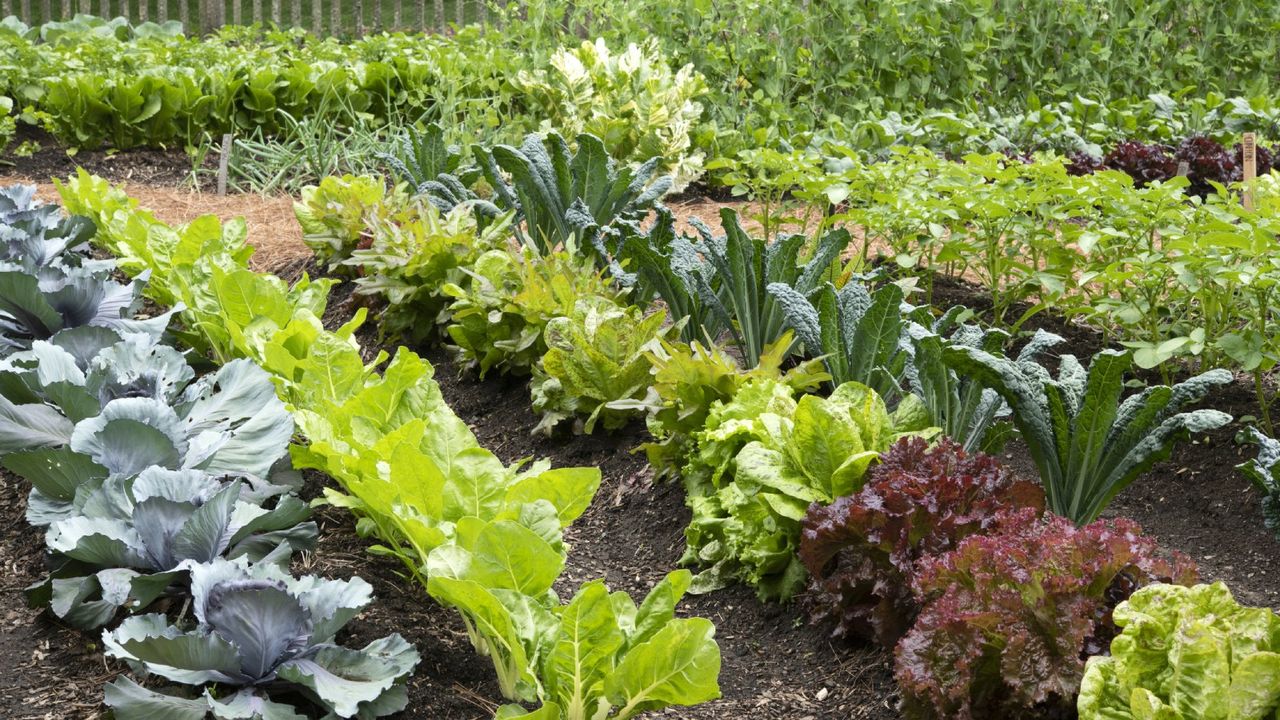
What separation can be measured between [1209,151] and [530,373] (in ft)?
12.7

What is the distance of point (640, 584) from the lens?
306 cm

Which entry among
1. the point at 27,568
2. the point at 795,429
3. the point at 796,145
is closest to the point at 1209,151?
the point at 796,145

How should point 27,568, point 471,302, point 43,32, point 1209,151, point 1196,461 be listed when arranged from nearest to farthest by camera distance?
point 27,568, point 1196,461, point 471,302, point 1209,151, point 43,32

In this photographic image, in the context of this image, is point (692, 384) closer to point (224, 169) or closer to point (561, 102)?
point (561, 102)

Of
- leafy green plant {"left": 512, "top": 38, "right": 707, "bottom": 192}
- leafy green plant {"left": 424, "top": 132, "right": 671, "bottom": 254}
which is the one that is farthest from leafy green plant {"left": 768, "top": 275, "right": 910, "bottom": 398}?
leafy green plant {"left": 512, "top": 38, "right": 707, "bottom": 192}

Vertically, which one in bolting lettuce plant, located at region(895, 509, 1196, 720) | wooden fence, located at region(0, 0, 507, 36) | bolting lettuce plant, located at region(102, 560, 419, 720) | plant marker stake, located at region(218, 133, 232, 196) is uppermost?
bolting lettuce plant, located at region(895, 509, 1196, 720)

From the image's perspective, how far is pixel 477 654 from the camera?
8.07 ft

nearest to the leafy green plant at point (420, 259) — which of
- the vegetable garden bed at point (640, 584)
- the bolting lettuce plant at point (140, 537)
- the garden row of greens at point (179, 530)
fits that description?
the vegetable garden bed at point (640, 584)

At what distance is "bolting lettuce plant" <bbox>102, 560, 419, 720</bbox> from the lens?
1971mm

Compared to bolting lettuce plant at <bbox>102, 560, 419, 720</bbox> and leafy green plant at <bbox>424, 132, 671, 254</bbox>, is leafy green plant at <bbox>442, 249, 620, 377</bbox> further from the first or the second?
bolting lettuce plant at <bbox>102, 560, 419, 720</bbox>

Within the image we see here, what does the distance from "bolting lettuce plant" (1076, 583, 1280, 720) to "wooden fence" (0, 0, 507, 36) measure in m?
6.49

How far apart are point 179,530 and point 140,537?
0.29ft

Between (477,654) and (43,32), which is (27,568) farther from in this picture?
(43,32)

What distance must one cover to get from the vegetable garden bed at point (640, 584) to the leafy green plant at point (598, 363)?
14 cm
